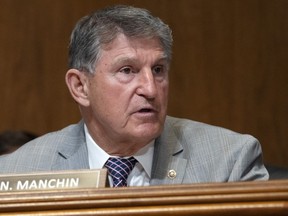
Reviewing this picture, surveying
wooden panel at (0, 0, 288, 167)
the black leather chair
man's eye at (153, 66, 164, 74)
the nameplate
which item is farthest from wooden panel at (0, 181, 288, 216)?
wooden panel at (0, 0, 288, 167)

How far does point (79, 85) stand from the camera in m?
2.46

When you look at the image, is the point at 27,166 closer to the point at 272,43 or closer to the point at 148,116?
the point at 148,116

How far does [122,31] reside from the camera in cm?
231

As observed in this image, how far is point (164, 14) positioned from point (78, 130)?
55.5 inches

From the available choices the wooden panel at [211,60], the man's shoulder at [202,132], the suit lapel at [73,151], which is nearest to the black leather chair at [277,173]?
the man's shoulder at [202,132]

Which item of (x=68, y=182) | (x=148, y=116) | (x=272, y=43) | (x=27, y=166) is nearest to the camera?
(x=68, y=182)

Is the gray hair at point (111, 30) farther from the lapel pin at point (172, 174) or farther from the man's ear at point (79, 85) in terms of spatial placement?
the lapel pin at point (172, 174)

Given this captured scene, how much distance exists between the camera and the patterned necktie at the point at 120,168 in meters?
2.27

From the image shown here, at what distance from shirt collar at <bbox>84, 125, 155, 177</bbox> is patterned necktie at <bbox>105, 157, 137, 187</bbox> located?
0.07ft

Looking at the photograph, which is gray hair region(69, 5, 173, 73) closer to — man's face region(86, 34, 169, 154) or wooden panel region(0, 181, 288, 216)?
man's face region(86, 34, 169, 154)

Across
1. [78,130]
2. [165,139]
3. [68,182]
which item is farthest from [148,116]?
[68,182]

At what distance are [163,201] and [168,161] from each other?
2.90 ft

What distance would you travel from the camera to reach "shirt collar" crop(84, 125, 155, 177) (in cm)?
235

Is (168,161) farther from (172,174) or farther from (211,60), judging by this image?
(211,60)
